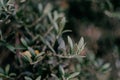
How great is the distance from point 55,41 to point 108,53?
87cm

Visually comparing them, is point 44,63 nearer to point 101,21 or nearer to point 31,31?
point 31,31

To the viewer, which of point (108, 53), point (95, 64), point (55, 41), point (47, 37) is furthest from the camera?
point (108, 53)

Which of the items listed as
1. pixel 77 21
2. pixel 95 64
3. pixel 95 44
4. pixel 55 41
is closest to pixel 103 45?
pixel 95 44

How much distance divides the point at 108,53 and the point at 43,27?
0.67 meters

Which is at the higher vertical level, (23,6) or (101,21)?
(23,6)

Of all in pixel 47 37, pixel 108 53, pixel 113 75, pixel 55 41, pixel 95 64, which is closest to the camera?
pixel 55 41

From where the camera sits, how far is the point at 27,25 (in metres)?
1.52

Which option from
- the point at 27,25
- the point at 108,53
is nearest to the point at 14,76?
the point at 27,25

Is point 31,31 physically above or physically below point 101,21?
above

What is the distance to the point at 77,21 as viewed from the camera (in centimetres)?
218

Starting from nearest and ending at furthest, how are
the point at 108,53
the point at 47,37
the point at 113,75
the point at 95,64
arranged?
the point at 47,37
the point at 95,64
the point at 113,75
the point at 108,53

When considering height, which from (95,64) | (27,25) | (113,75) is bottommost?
(113,75)

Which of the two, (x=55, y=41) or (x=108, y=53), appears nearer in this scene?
(x=55, y=41)

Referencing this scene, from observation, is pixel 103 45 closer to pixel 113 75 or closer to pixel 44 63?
pixel 113 75
